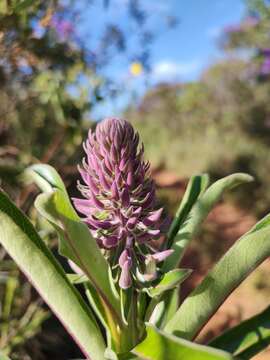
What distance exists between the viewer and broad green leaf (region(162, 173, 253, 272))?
3.85ft

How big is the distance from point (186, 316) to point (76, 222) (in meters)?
0.34

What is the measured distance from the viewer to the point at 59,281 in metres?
1.00

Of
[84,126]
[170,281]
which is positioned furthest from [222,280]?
[84,126]

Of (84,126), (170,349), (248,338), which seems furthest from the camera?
(84,126)

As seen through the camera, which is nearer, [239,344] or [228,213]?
[239,344]

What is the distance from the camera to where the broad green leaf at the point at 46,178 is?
1.15 m

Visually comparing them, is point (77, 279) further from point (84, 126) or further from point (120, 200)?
point (84, 126)

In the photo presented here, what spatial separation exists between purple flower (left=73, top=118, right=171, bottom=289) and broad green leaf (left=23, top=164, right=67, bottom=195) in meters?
0.10

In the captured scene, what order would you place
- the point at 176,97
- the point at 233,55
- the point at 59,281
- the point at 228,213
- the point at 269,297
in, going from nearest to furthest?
the point at 59,281, the point at 269,297, the point at 228,213, the point at 233,55, the point at 176,97

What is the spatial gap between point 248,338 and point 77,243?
0.56 meters

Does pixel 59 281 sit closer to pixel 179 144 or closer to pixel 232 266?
pixel 232 266

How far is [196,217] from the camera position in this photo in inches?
47.1

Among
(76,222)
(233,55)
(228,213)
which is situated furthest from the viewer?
(233,55)

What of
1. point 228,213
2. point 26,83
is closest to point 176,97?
point 228,213
